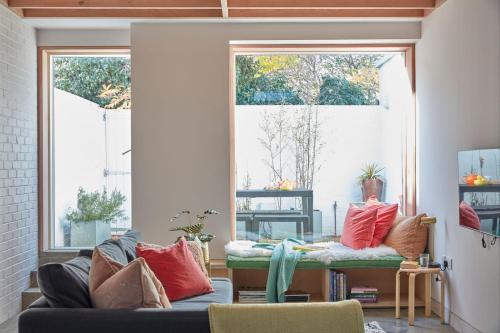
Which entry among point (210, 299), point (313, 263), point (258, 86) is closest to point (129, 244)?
point (210, 299)

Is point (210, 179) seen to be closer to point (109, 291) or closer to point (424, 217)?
point (424, 217)

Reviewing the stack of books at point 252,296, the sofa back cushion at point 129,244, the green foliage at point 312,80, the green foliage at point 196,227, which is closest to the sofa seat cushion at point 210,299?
the sofa back cushion at point 129,244

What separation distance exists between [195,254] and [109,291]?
5.06ft

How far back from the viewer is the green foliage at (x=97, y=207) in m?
5.98

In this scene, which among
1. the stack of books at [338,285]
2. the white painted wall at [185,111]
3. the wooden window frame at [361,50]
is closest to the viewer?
the stack of books at [338,285]

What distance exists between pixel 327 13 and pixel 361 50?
70cm

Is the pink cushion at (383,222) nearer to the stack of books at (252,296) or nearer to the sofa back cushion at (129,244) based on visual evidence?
the stack of books at (252,296)

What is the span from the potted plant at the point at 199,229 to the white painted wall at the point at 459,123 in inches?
79.4

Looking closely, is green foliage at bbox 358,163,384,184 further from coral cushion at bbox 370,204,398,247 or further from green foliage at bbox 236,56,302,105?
green foliage at bbox 236,56,302,105

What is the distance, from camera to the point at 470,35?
440cm

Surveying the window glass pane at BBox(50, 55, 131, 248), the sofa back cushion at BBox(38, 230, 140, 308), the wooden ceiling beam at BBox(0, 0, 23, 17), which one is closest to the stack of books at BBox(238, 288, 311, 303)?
the window glass pane at BBox(50, 55, 131, 248)

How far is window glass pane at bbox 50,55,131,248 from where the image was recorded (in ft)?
19.6

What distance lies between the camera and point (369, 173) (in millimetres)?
6027

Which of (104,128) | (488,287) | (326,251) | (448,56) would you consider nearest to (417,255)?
(326,251)
